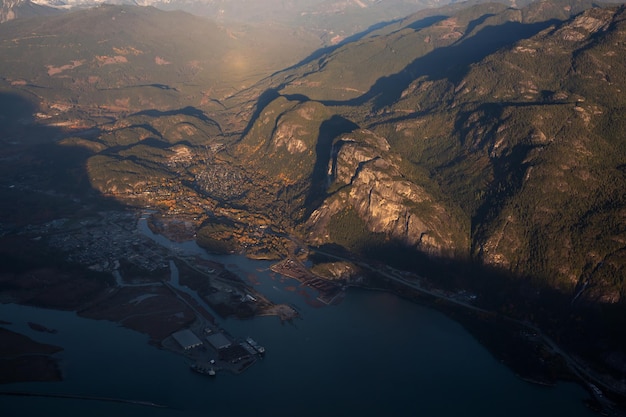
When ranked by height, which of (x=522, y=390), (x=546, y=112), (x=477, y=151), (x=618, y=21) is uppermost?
(x=618, y=21)

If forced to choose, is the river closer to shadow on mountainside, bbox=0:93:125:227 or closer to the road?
the road

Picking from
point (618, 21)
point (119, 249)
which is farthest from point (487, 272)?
point (618, 21)

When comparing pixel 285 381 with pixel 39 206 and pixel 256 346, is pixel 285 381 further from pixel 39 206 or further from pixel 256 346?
pixel 39 206

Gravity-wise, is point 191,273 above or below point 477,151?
below

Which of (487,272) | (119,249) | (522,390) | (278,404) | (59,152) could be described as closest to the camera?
(278,404)

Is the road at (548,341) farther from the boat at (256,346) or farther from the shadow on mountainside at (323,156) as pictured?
the boat at (256,346)

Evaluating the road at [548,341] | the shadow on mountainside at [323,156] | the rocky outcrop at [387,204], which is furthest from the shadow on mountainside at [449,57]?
the road at [548,341]

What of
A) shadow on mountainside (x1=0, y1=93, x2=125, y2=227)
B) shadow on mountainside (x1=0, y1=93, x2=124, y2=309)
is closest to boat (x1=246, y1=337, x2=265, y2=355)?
shadow on mountainside (x1=0, y1=93, x2=124, y2=309)

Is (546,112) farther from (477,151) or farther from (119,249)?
(119,249)
